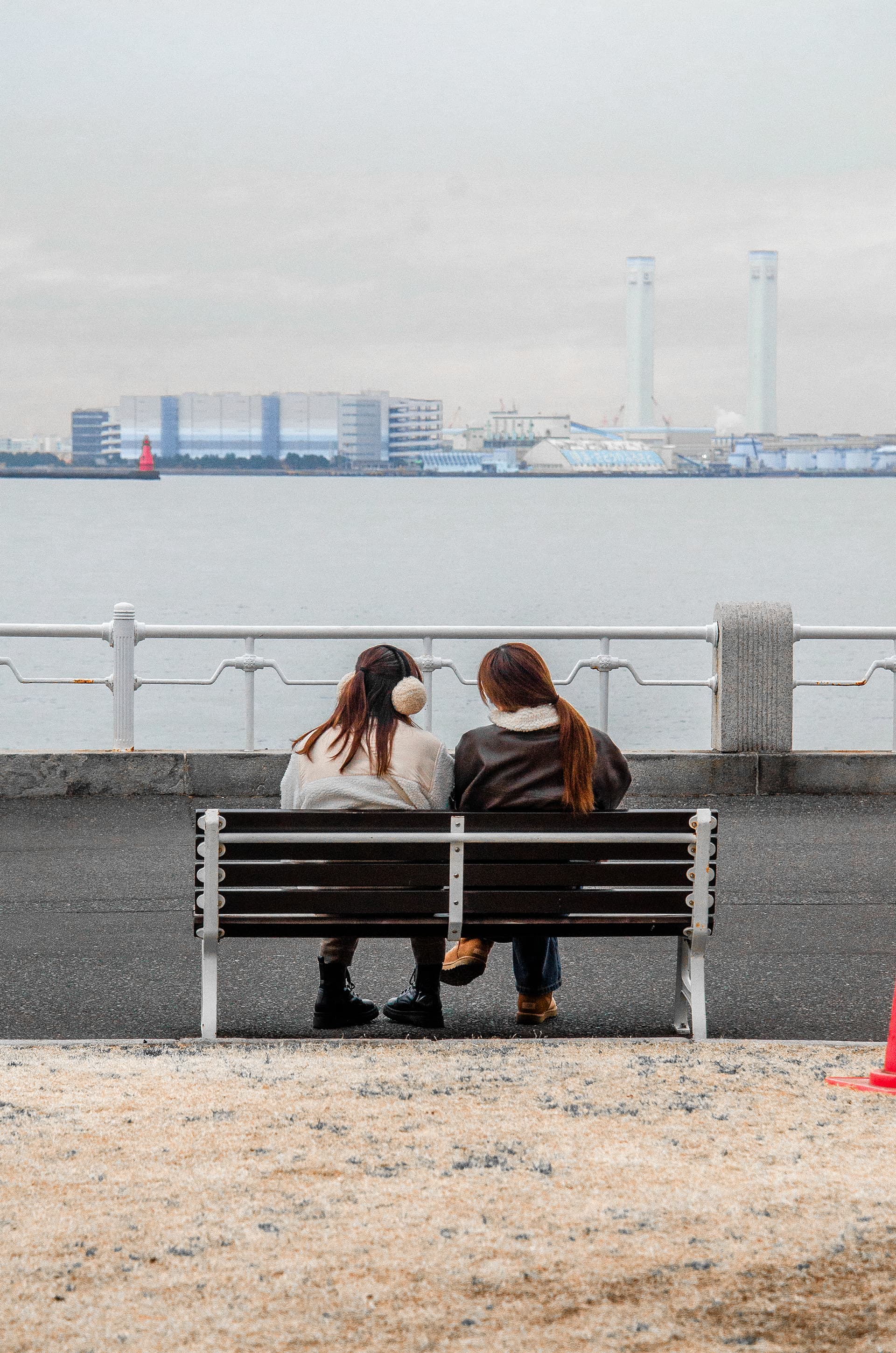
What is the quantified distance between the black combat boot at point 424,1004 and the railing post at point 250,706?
487cm

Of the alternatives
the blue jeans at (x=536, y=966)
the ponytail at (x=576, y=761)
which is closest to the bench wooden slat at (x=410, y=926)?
the blue jeans at (x=536, y=966)

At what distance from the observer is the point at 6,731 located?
110ft

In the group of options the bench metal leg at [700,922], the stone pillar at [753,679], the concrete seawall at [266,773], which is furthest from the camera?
the stone pillar at [753,679]

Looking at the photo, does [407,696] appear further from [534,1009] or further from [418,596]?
[418,596]

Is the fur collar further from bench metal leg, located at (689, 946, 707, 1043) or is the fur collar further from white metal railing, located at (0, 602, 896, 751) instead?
white metal railing, located at (0, 602, 896, 751)

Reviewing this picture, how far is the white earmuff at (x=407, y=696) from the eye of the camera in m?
5.34

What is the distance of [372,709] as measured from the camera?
17.8 ft

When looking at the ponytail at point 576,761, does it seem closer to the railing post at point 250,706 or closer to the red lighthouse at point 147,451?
the railing post at point 250,706

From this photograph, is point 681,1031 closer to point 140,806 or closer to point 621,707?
point 140,806

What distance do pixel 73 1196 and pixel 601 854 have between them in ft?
7.07

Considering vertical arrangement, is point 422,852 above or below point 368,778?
below

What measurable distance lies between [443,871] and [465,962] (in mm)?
428

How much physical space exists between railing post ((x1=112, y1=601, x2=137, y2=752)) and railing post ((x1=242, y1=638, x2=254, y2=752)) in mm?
744

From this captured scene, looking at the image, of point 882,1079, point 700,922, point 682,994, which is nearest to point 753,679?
point 682,994
